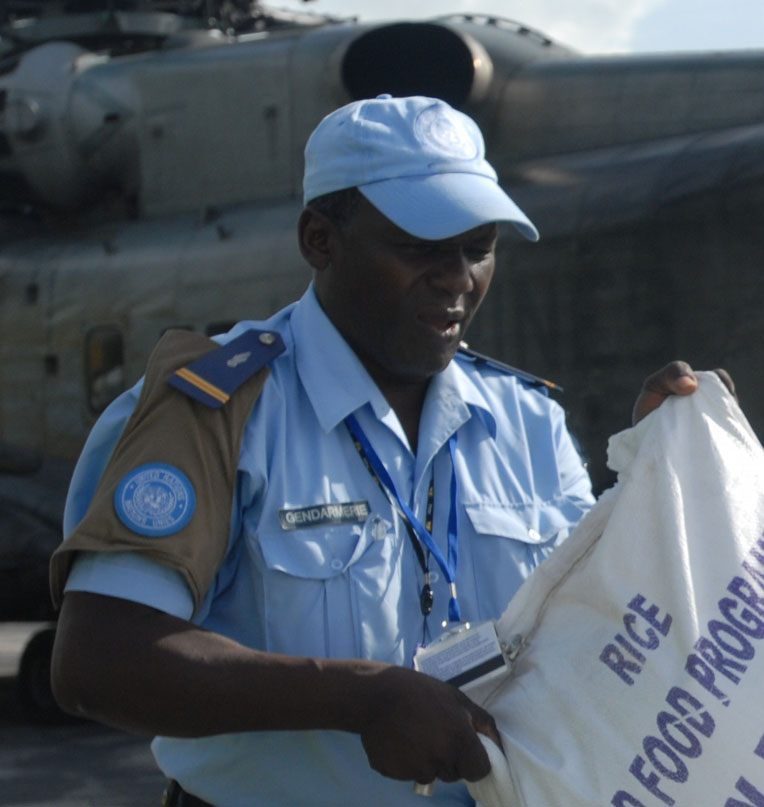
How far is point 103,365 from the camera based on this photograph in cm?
762

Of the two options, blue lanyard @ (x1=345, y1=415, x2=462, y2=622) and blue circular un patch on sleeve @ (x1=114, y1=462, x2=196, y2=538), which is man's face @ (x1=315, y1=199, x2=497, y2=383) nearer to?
blue lanyard @ (x1=345, y1=415, x2=462, y2=622)

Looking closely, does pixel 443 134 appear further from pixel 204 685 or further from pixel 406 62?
pixel 406 62

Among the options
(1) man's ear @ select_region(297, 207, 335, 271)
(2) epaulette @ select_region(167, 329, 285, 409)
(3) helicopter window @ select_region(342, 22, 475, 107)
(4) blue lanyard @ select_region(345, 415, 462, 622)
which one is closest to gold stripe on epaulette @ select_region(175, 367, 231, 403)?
(2) epaulette @ select_region(167, 329, 285, 409)

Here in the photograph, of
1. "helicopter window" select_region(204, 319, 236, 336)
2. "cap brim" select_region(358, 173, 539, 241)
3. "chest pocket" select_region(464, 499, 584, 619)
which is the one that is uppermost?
"cap brim" select_region(358, 173, 539, 241)

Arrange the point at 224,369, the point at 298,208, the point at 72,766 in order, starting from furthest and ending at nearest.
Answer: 1. the point at 298,208
2. the point at 72,766
3. the point at 224,369

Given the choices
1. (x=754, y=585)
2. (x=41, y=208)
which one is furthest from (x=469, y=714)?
(x=41, y=208)

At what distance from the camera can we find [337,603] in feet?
6.01

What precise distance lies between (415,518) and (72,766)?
4946mm

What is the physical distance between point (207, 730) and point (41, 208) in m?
7.46

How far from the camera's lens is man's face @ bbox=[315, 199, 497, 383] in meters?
1.93

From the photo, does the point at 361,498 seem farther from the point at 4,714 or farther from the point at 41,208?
the point at 41,208

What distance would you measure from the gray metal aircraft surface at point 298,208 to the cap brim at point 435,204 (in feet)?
12.5

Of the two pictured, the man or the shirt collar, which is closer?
the man

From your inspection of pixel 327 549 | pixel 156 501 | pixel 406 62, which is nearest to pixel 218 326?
pixel 406 62
